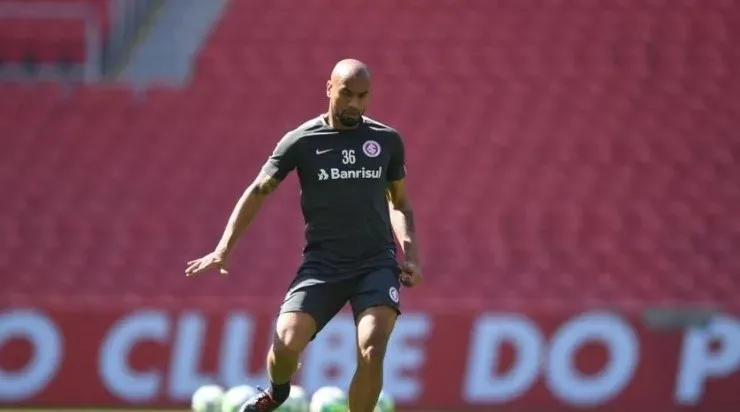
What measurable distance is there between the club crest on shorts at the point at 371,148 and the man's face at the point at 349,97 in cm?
13

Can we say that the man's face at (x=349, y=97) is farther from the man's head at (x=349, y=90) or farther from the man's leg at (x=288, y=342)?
the man's leg at (x=288, y=342)

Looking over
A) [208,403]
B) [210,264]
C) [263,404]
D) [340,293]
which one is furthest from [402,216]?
[208,403]

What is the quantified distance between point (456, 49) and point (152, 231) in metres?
4.60

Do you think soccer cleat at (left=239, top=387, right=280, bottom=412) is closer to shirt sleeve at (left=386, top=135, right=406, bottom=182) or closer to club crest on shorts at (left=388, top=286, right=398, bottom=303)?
club crest on shorts at (left=388, top=286, right=398, bottom=303)

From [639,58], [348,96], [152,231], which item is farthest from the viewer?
[639,58]

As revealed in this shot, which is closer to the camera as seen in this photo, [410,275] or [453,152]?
[410,275]

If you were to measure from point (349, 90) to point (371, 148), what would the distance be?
0.43 meters

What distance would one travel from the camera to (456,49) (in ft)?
58.9

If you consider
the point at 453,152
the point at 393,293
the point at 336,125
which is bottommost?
the point at 393,293

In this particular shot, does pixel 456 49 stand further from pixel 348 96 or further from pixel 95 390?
pixel 348 96

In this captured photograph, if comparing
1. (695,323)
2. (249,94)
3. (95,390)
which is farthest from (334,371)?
(249,94)

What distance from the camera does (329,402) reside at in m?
9.07

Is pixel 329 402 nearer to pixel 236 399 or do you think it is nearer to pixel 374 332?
pixel 236 399

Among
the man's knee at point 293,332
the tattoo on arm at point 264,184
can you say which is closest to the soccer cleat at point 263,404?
the man's knee at point 293,332
